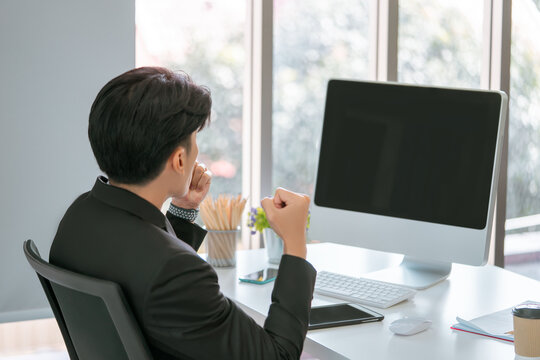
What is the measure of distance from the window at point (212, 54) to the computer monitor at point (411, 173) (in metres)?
1.40

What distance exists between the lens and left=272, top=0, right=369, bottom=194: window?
3273 millimetres

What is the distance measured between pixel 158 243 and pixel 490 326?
757 mm

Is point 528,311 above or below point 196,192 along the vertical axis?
below

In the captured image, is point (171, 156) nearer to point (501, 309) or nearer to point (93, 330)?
point (93, 330)

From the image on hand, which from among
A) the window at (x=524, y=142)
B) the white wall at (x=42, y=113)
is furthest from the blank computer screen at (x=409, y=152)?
the window at (x=524, y=142)

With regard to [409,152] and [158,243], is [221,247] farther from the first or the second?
[158,243]

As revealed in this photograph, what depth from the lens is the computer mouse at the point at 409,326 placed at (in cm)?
123

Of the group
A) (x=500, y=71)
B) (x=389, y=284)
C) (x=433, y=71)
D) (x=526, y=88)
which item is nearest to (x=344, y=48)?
(x=433, y=71)

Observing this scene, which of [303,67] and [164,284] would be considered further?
[303,67]

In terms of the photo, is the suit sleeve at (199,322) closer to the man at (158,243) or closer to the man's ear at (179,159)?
the man at (158,243)

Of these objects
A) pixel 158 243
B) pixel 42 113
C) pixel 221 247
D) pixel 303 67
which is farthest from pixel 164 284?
pixel 303 67

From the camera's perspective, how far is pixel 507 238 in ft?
13.5

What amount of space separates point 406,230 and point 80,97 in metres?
1.59

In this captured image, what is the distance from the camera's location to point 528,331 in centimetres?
108
